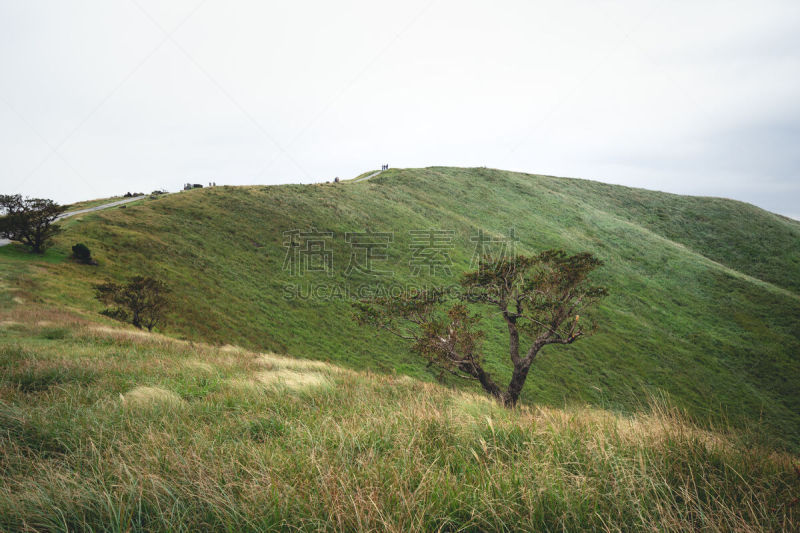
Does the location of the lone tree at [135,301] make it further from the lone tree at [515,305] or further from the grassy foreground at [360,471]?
the grassy foreground at [360,471]

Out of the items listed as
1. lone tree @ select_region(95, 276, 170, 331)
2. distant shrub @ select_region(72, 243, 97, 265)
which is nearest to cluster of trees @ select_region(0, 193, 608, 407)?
lone tree @ select_region(95, 276, 170, 331)

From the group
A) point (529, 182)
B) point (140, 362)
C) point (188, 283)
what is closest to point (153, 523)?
point (140, 362)

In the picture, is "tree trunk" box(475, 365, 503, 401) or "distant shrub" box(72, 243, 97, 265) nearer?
"tree trunk" box(475, 365, 503, 401)

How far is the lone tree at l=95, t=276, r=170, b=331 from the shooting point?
16.6 metres

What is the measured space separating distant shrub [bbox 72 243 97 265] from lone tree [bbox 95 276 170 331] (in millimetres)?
6177

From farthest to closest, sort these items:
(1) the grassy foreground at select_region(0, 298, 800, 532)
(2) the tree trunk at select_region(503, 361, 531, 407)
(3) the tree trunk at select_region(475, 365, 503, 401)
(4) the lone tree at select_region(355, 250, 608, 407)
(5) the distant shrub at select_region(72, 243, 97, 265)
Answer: (5) the distant shrub at select_region(72, 243, 97, 265) < (3) the tree trunk at select_region(475, 365, 503, 401) < (4) the lone tree at select_region(355, 250, 608, 407) < (2) the tree trunk at select_region(503, 361, 531, 407) < (1) the grassy foreground at select_region(0, 298, 800, 532)

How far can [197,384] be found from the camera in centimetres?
582

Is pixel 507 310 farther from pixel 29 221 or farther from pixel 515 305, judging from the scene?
pixel 29 221

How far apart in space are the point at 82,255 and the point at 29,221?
15.5ft

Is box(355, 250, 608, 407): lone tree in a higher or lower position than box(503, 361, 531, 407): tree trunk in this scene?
higher

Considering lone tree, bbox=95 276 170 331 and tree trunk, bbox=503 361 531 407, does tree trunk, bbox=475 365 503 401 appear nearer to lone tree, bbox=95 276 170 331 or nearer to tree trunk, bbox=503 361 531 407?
tree trunk, bbox=503 361 531 407

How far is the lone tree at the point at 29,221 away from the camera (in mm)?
22016

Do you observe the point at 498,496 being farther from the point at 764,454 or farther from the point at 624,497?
the point at 764,454

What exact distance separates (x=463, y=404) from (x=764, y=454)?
3097 millimetres
